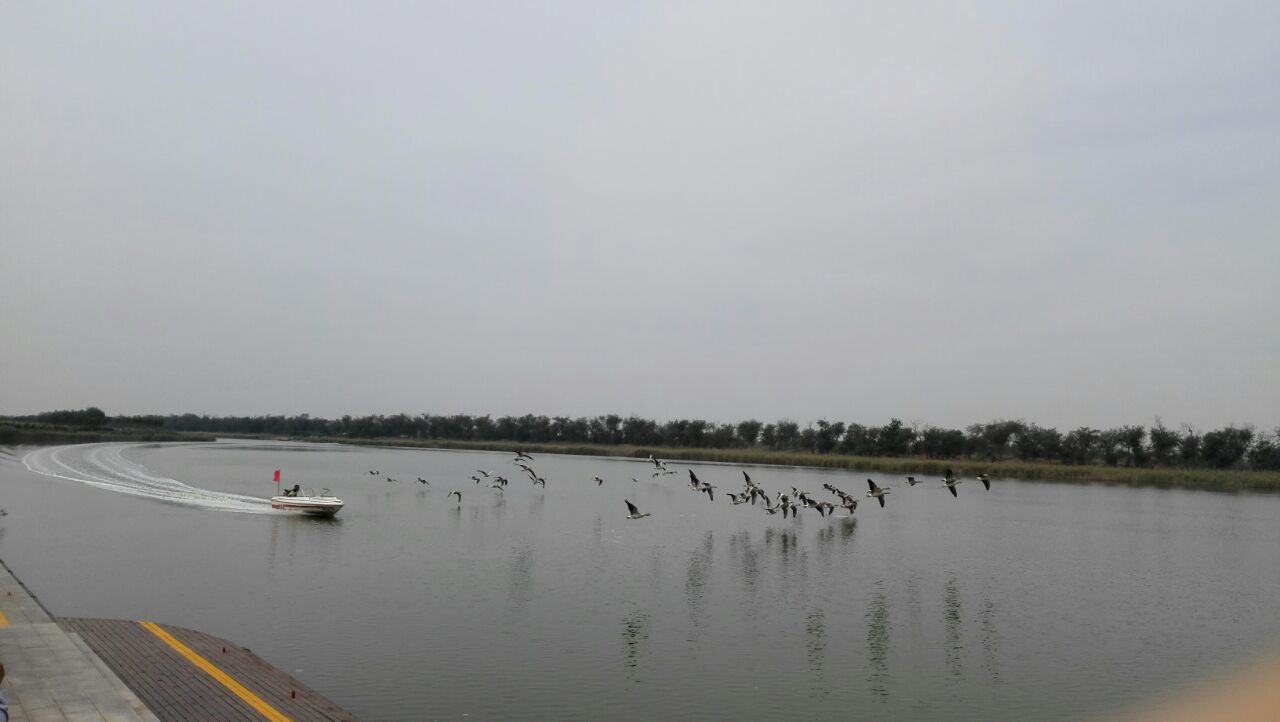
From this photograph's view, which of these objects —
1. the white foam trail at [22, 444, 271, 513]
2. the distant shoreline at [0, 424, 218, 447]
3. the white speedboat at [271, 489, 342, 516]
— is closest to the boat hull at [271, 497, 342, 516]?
the white speedboat at [271, 489, 342, 516]

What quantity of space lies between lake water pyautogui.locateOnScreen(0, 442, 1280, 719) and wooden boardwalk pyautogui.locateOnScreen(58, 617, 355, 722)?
4.26 ft

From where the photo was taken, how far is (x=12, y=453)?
268 feet

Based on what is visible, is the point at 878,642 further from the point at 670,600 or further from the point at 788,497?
the point at 788,497

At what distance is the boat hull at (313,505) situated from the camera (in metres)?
37.8

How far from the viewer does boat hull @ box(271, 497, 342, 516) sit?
124 ft

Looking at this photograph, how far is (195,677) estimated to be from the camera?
1178cm

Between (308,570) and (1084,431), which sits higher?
(1084,431)

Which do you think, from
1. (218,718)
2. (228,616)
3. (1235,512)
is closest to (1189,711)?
(218,718)

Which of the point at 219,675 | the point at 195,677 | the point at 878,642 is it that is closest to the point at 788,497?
the point at 878,642

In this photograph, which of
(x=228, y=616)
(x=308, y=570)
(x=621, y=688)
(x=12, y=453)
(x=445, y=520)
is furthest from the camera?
(x=12, y=453)

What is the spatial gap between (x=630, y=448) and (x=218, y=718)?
12500 cm

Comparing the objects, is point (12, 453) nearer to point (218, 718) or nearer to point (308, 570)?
point (308, 570)

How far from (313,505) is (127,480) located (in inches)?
963

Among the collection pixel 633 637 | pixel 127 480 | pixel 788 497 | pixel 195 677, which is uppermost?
pixel 788 497
